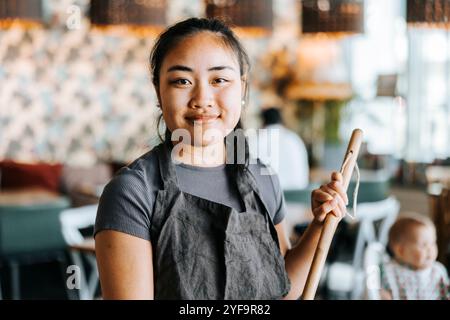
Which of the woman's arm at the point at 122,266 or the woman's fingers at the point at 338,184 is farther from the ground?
the woman's fingers at the point at 338,184

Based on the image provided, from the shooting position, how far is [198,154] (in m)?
1.15

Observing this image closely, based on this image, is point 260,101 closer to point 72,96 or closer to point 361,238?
point 72,96

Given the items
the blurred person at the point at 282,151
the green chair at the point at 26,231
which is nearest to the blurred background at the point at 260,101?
the green chair at the point at 26,231

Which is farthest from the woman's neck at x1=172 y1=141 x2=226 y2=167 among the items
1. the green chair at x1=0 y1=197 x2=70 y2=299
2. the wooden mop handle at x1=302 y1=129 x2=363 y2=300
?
the green chair at x1=0 y1=197 x2=70 y2=299

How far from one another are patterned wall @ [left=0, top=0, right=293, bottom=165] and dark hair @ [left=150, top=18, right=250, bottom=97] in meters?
4.82

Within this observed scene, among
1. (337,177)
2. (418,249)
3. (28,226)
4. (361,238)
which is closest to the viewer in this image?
(337,177)

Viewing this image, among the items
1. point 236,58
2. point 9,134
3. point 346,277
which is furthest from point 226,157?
point 9,134

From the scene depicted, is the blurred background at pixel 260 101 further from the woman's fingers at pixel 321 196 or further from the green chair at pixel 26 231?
the woman's fingers at pixel 321 196

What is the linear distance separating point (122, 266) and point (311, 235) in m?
0.39

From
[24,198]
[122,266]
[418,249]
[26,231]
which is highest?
[122,266]

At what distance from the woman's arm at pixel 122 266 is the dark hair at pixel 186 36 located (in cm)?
32

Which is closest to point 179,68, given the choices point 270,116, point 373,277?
point 373,277

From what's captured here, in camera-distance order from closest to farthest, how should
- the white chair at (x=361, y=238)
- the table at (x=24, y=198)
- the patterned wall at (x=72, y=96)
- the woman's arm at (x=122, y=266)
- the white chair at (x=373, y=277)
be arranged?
the woman's arm at (x=122, y=266) < the white chair at (x=373, y=277) < the white chair at (x=361, y=238) < the table at (x=24, y=198) < the patterned wall at (x=72, y=96)

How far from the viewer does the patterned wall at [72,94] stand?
20.2 ft
